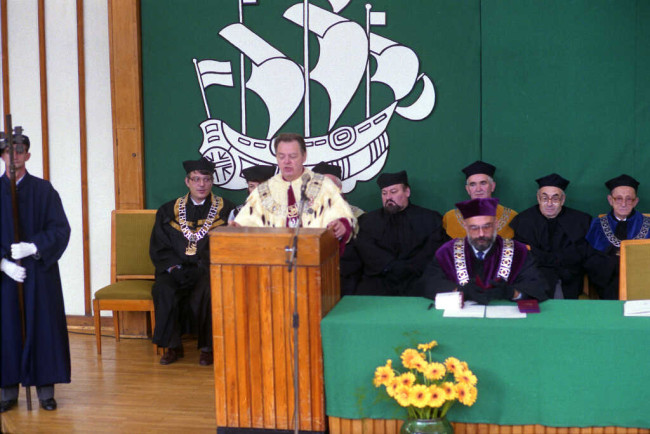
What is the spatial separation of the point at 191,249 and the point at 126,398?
159 centimetres

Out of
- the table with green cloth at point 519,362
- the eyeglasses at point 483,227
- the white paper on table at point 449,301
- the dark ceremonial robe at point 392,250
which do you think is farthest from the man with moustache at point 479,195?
the table with green cloth at point 519,362

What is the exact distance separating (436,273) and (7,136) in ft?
8.64

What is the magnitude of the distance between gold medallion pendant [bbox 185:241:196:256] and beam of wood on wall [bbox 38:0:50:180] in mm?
1617

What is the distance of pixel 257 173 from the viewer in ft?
20.9

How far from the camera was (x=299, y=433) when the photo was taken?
381 cm

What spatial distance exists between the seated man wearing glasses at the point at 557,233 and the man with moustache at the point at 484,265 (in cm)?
157

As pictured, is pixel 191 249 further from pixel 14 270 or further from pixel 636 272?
pixel 636 272

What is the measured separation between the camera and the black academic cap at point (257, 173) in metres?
6.35

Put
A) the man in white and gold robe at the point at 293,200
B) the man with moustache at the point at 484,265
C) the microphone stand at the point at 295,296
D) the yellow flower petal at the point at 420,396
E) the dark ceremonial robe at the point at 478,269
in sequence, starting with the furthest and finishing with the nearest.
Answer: the man in white and gold robe at the point at 293,200 → the dark ceremonial robe at the point at 478,269 → the man with moustache at the point at 484,265 → the microphone stand at the point at 295,296 → the yellow flower petal at the point at 420,396

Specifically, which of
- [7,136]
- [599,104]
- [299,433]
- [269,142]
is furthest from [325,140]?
[299,433]

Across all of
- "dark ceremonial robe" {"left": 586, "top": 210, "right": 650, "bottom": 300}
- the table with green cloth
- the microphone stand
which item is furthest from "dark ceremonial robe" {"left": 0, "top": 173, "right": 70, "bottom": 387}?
"dark ceremonial robe" {"left": 586, "top": 210, "right": 650, "bottom": 300}

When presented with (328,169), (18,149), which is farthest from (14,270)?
(328,169)

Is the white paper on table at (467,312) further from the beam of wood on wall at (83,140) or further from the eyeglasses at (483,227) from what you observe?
the beam of wood on wall at (83,140)

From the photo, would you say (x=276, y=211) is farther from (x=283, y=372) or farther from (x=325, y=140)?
(x=325, y=140)
